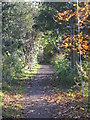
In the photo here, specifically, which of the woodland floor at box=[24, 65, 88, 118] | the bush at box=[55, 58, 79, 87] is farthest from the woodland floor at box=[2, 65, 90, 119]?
the bush at box=[55, 58, 79, 87]

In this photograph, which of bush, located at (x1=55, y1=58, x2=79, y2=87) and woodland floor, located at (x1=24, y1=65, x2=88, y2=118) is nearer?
woodland floor, located at (x1=24, y1=65, x2=88, y2=118)

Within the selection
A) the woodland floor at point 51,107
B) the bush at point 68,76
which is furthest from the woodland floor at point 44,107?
the bush at point 68,76

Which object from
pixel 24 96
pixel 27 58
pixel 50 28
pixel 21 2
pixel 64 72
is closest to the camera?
pixel 24 96

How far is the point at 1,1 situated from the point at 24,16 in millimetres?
4818

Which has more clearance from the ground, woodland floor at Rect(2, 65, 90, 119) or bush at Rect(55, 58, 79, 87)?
bush at Rect(55, 58, 79, 87)

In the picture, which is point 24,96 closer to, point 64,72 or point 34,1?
point 64,72

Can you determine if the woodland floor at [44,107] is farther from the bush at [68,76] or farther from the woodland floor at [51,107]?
the bush at [68,76]

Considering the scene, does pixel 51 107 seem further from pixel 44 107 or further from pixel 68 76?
pixel 68 76

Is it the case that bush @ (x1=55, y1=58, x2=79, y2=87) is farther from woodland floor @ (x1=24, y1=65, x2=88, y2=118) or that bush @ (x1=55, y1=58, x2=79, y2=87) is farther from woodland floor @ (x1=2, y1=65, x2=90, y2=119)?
woodland floor @ (x1=24, y1=65, x2=88, y2=118)

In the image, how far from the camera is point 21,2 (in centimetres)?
1834

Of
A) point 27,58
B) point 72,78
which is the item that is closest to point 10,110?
point 72,78

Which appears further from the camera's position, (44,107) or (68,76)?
(68,76)

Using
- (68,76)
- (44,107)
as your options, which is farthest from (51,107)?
(68,76)

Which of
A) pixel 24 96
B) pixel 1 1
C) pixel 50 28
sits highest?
pixel 1 1
